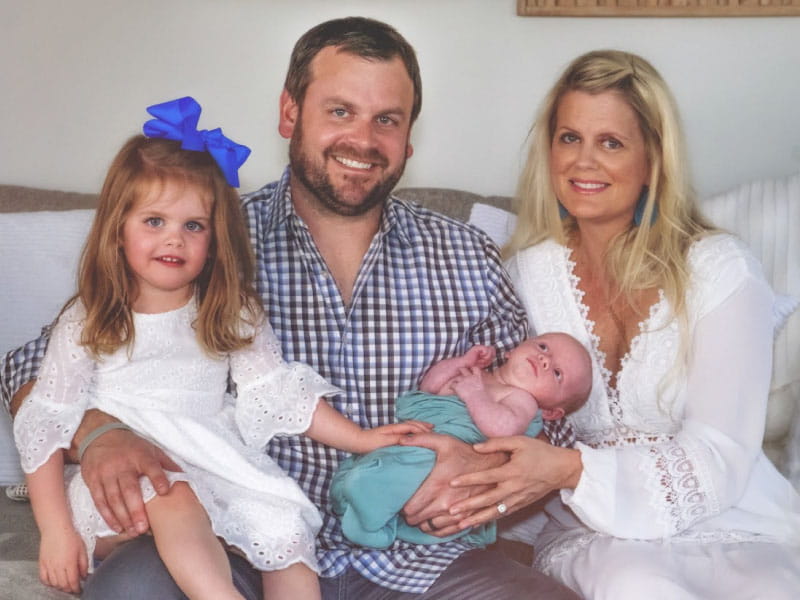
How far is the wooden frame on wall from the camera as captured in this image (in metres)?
2.57

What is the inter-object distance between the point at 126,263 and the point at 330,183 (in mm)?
431

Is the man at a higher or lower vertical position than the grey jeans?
higher

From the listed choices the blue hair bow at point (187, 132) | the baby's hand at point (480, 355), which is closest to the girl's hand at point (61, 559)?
the blue hair bow at point (187, 132)

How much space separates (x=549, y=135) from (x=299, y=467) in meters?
0.84

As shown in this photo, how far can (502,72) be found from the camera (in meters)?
2.64

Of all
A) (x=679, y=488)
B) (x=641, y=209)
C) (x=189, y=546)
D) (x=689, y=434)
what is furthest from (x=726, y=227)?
(x=189, y=546)

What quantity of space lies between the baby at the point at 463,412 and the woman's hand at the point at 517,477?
5cm

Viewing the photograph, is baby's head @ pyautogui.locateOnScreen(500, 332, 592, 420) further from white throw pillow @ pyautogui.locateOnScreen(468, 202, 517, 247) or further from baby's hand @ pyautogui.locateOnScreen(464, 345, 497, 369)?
white throw pillow @ pyautogui.locateOnScreen(468, 202, 517, 247)

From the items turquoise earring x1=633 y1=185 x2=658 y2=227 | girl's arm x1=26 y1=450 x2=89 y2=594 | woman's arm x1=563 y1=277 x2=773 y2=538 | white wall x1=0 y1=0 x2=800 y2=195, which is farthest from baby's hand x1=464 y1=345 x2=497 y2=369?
white wall x1=0 y1=0 x2=800 y2=195

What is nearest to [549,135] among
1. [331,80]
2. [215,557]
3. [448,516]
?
[331,80]

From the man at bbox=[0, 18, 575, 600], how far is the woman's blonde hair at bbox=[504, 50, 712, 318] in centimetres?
25

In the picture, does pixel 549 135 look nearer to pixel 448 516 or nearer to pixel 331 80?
pixel 331 80

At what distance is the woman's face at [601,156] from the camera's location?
1.97m

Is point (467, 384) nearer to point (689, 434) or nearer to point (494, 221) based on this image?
point (689, 434)
